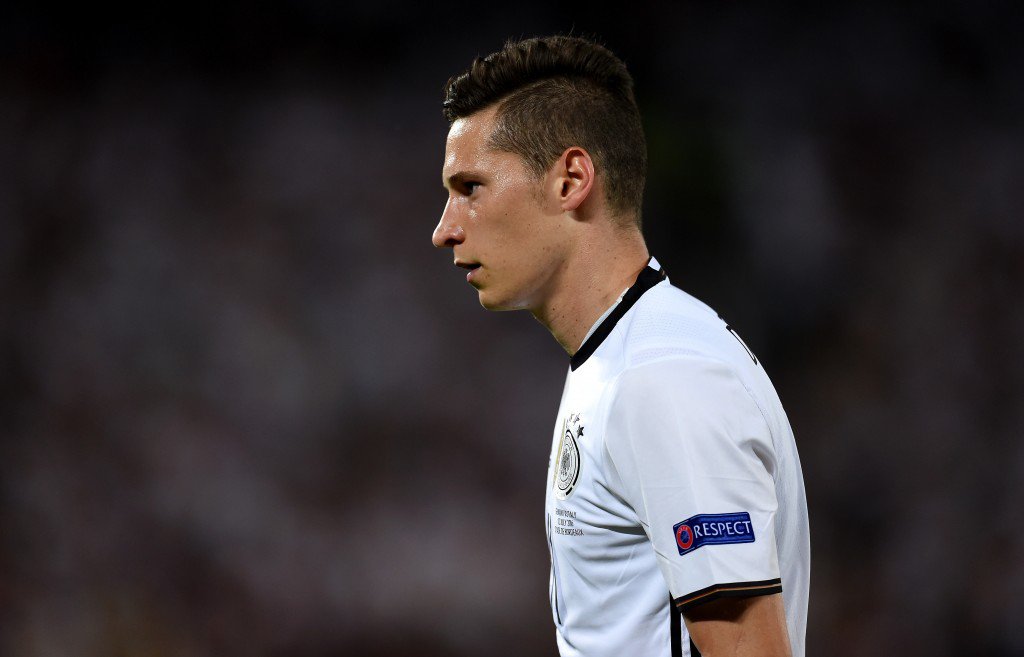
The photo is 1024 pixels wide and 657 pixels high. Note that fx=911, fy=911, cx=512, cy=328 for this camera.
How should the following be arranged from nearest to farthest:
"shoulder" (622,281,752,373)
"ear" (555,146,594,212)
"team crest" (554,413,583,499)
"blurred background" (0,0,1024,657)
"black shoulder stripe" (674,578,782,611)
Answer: "black shoulder stripe" (674,578,782,611), "shoulder" (622,281,752,373), "team crest" (554,413,583,499), "ear" (555,146,594,212), "blurred background" (0,0,1024,657)

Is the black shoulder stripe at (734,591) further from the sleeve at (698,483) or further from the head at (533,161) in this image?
the head at (533,161)

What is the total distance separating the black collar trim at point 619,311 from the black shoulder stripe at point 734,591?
0.43 metres

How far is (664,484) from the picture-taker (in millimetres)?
1100

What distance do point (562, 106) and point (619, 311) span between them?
1.17ft

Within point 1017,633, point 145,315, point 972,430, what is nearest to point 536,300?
point 145,315

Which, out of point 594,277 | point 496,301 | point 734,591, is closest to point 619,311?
Result: point 594,277

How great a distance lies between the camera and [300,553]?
13.2 feet

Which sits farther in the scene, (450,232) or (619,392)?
(450,232)

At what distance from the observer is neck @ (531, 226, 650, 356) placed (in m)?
1.44

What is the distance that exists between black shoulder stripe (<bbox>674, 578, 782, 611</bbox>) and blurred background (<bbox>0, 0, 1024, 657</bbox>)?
10.1 ft

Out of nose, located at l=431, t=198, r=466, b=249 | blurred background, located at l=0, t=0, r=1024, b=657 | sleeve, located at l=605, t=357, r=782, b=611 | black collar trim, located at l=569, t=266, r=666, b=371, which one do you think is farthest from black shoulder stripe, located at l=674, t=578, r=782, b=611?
blurred background, located at l=0, t=0, r=1024, b=657

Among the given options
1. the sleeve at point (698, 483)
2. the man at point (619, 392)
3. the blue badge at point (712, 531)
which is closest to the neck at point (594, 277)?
the man at point (619, 392)

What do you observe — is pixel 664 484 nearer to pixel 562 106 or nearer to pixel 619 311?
pixel 619 311

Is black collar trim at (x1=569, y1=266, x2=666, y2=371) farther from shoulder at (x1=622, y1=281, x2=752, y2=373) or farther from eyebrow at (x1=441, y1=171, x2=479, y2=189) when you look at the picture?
eyebrow at (x1=441, y1=171, x2=479, y2=189)
